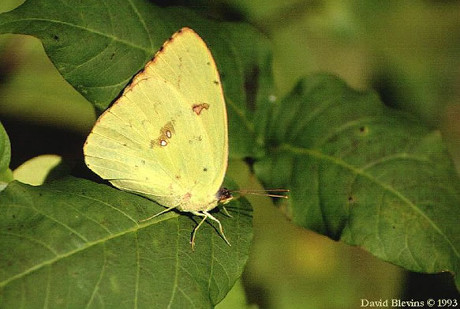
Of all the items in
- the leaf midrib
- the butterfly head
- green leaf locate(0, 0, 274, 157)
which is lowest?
the butterfly head

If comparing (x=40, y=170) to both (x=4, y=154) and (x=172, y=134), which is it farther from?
(x=172, y=134)

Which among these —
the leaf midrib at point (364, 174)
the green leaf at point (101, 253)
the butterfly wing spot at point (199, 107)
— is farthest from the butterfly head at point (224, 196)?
the leaf midrib at point (364, 174)

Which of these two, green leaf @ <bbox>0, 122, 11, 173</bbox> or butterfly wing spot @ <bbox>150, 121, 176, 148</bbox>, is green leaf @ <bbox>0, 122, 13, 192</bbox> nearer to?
green leaf @ <bbox>0, 122, 11, 173</bbox>

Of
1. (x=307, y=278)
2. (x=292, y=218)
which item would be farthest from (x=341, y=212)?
(x=307, y=278)

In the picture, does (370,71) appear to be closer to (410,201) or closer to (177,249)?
(410,201)

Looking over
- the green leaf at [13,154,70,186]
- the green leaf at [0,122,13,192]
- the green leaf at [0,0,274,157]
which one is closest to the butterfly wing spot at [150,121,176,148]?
the green leaf at [0,0,274,157]
